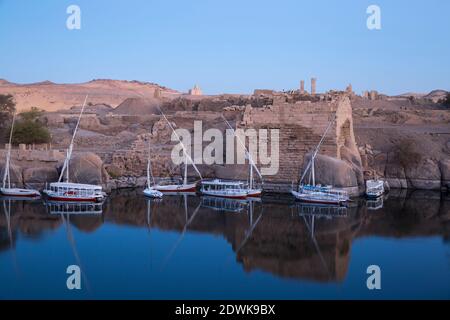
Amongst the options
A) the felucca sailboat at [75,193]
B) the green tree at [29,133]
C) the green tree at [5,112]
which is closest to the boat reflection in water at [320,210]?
the felucca sailboat at [75,193]

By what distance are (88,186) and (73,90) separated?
45317mm

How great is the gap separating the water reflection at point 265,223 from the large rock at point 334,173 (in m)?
0.89

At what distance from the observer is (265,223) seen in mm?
14633

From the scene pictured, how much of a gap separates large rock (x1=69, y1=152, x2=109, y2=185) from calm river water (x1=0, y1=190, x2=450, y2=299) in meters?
1.74

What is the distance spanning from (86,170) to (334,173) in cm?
837

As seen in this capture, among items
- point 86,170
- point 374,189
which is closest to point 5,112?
point 86,170

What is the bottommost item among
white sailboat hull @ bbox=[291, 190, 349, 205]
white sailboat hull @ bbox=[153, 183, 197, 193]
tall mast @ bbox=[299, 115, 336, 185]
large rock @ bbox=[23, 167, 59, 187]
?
white sailboat hull @ bbox=[291, 190, 349, 205]

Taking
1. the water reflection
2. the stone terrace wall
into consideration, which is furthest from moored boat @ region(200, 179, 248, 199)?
the stone terrace wall

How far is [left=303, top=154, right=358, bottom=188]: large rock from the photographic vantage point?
60.5 feet

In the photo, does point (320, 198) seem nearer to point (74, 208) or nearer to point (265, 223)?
point (265, 223)

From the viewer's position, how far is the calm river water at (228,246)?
960 centimetres

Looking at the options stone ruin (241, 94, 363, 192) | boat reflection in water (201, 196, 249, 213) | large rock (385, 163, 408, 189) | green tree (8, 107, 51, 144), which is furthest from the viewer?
green tree (8, 107, 51, 144)

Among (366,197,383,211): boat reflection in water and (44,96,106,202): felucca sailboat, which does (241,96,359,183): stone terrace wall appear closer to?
(366,197,383,211): boat reflection in water
